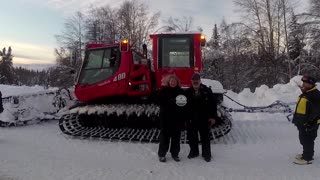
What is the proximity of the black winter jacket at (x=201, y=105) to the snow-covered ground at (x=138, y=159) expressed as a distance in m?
0.79

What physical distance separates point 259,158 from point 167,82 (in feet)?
7.43

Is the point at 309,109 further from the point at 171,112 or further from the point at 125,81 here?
the point at 125,81

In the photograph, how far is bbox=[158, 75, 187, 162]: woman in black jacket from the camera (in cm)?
766

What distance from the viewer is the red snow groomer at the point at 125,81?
10.4 m

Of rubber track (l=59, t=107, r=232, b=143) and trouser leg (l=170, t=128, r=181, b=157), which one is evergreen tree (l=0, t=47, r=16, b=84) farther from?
trouser leg (l=170, t=128, r=181, b=157)

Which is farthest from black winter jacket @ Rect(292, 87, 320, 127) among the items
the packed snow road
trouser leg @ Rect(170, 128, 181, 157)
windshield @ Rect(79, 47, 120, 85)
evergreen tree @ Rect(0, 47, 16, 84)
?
evergreen tree @ Rect(0, 47, 16, 84)

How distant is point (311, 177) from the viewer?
21.1 feet

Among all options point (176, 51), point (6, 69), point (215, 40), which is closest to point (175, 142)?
point (176, 51)

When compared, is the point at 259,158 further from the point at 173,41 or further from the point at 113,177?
the point at 173,41

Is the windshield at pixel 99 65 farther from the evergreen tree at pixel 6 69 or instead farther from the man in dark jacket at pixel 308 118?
the evergreen tree at pixel 6 69

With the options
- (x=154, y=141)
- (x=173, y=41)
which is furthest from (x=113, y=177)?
(x=173, y=41)

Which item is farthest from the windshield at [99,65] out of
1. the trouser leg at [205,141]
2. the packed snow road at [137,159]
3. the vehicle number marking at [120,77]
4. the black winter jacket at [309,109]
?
the black winter jacket at [309,109]

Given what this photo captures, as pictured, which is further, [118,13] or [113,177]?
[118,13]

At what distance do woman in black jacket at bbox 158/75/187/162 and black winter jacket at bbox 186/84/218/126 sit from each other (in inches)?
6.3
